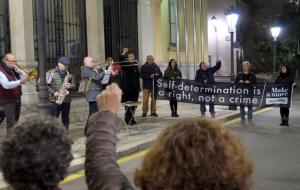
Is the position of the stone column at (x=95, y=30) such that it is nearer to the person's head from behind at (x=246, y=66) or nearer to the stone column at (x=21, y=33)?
the stone column at (x=21, y=33)

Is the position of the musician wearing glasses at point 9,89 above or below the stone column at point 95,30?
below

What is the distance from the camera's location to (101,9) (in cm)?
1836

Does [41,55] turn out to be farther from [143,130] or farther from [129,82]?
[129,82]

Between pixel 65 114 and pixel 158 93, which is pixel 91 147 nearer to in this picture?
pixel 65 114

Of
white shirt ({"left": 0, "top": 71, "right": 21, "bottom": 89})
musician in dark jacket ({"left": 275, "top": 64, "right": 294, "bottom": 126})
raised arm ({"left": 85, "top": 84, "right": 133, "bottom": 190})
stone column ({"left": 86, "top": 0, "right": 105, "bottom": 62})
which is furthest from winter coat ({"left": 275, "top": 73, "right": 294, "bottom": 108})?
raised arm ({"left": 85, "top": 84, "right": 133, "bottom": 190})

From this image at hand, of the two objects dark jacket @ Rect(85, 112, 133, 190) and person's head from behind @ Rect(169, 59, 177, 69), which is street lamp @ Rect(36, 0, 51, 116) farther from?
person's head from behind @ Rect(169, 59, 177, 69)

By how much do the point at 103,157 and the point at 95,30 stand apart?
15887 mm

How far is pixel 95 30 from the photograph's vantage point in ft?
59.0

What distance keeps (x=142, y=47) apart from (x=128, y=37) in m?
1.28

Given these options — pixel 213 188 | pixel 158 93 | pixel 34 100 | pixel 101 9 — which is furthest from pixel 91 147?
pixel 101 9

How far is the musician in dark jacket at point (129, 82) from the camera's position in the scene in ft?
45.0

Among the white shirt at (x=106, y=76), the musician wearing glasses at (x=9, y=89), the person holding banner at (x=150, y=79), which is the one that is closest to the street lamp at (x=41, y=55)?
the musician wearing glasses at (x=9, y=89)

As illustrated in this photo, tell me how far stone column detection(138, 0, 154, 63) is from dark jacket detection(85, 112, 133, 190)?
19.9 meters

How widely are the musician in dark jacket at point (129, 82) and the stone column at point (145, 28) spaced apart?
25.1ft
